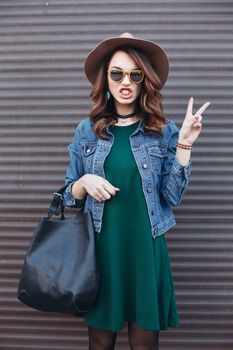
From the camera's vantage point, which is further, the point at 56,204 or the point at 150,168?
the point at 56,204

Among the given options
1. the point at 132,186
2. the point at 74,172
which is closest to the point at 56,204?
the point at 74,172

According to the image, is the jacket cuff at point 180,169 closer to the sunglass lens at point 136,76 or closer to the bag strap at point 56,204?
the sunglass lens at point 136,76

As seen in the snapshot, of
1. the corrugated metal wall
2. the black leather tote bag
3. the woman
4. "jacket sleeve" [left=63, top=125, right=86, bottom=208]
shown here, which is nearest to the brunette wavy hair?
the woman

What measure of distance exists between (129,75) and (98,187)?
56 centimetres

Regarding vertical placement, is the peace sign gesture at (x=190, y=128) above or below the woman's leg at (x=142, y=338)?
above

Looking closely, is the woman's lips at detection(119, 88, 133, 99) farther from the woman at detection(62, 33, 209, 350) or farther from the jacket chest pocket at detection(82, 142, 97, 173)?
the jacket chest pocket at detection(82, 142, 97, 173)

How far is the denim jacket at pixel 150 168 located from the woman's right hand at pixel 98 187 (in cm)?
8

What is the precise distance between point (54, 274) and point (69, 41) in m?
1.58

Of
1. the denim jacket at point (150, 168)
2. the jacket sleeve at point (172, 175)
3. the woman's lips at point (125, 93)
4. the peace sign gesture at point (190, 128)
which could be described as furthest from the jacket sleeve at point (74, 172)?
the peace sign gesture at point (190, 128)

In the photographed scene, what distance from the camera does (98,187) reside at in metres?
1.94

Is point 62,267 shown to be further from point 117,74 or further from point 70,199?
point 117,74

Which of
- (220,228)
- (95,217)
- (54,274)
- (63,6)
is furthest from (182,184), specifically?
(63,6)

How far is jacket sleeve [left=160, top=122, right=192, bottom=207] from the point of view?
1958mm

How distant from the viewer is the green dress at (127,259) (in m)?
1.99
